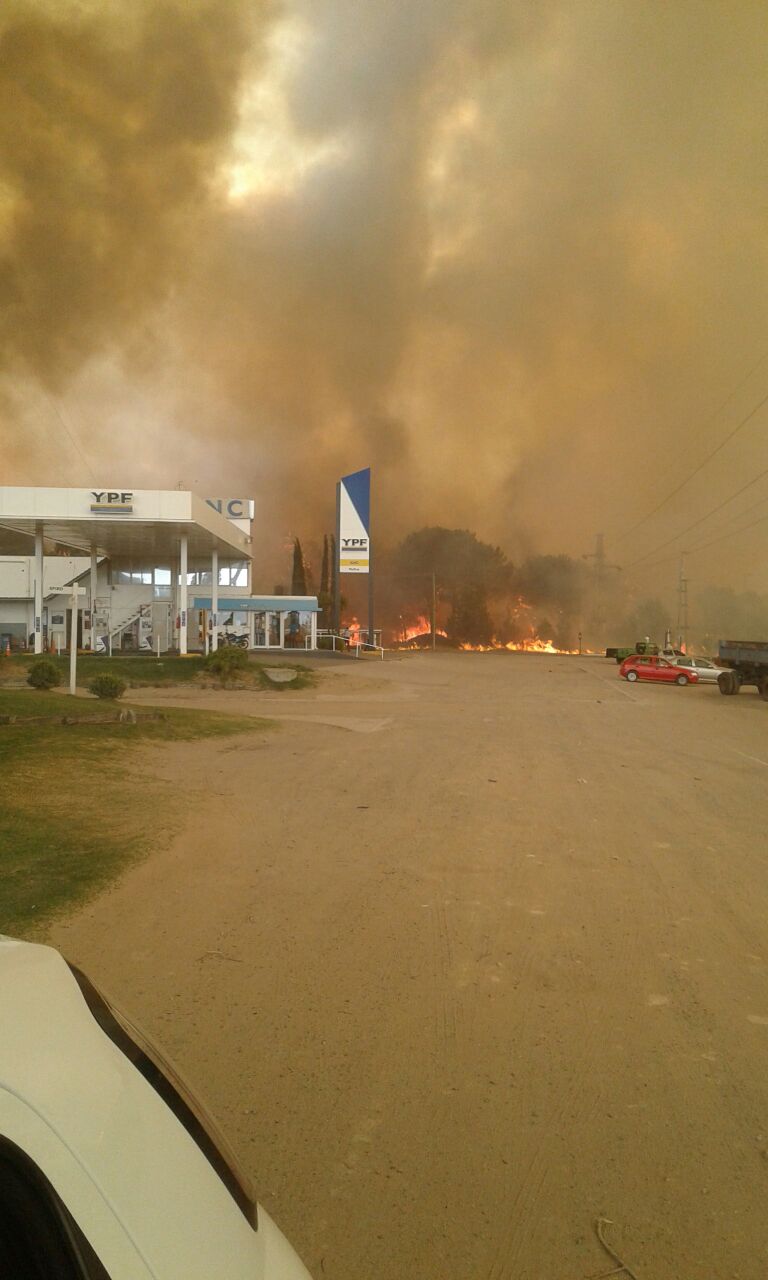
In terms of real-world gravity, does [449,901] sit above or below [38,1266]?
below

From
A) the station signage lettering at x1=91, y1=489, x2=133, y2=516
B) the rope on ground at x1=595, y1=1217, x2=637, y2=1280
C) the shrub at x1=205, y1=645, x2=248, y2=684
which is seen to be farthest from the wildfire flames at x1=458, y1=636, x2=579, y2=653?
the rope on ground at x1=595, y1=1217, x2=637, y2=1280

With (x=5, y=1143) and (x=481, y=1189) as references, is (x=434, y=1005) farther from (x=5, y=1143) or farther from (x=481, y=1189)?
(x=5, y=1143)

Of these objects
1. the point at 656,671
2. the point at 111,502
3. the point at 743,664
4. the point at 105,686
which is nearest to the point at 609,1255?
the point at 105,686

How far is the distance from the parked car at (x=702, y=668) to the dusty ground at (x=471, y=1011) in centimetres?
2994

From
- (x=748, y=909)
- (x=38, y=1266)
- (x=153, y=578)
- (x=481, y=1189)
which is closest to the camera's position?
Result: (x=38, y=1266)

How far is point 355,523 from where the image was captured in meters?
50.1

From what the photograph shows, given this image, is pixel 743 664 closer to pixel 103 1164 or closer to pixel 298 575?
pixel 103 1164

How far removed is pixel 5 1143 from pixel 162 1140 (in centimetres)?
36

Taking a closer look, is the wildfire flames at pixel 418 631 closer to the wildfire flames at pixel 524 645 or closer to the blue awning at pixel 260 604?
the wildfire flames at pixel 524 645

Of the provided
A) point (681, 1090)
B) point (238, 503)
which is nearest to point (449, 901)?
point (681, 1090)

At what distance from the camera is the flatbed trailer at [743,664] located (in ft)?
94.0

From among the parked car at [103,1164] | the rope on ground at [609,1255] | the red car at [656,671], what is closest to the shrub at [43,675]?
the rope on ground at [609,1255]

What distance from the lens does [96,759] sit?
38.9 feet

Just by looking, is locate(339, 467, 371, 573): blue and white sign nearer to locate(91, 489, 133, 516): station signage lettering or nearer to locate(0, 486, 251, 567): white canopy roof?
locate(0, 486, 251, 567): white canopy roof
